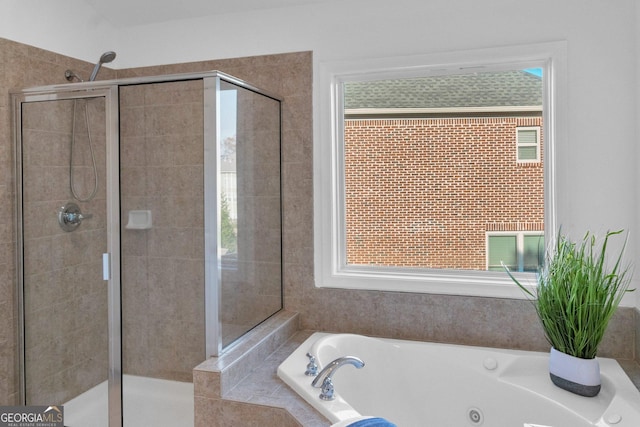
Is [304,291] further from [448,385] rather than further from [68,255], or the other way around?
[68,255]

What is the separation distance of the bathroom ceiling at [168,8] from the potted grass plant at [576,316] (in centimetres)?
190

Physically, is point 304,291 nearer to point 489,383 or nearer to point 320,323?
point 320,323

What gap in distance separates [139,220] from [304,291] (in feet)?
3.29

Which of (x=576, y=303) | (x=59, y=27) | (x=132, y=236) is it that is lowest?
(x=576, y=303)

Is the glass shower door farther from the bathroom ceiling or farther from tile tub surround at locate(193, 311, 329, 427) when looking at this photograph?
the bathroom ceiling

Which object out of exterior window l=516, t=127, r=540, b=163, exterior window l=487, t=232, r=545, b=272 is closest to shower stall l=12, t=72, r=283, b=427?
exterior window l=487, t=232, r=545, b=272

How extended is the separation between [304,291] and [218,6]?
69.1 inches

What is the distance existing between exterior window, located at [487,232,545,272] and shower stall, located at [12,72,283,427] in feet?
4.22

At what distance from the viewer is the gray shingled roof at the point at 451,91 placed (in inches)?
96.3

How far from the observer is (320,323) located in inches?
106

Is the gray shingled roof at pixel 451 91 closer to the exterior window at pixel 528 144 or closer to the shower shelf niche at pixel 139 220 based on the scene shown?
the exterior window at pixel 528 144

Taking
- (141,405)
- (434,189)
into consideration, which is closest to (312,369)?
(141,405)

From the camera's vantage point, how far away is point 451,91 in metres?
2.56

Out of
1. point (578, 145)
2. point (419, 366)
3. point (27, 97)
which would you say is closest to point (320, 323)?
point (419, 366)
